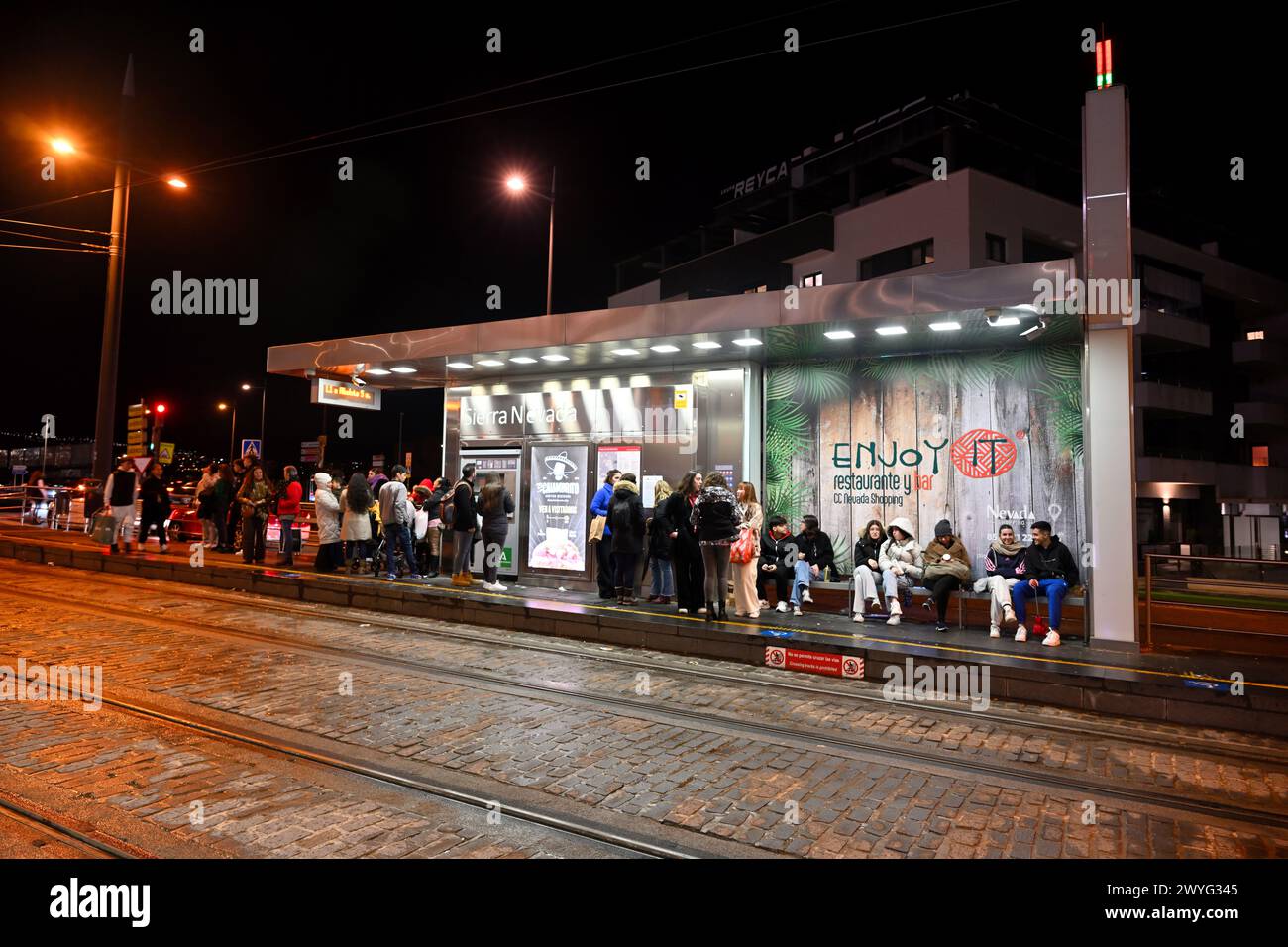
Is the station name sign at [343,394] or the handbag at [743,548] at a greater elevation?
the station name sign at [343,394]

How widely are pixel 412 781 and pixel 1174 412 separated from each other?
40.9 m

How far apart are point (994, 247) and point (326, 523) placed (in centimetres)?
2971

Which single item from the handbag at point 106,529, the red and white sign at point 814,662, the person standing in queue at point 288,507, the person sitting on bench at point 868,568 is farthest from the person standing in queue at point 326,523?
the person sitting on bench at point 868,568

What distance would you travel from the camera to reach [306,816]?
414 cm

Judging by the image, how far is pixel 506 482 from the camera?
567 inches

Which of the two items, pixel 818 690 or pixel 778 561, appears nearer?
pixel 818 690

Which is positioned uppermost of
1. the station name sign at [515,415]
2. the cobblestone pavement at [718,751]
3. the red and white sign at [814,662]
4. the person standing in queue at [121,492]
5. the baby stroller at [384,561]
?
the station name sign at [515,415]

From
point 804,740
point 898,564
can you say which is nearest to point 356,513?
point 898,564

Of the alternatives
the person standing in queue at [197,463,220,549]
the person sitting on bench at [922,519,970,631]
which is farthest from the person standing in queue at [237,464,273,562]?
the person sitting on bench at [922,519,970,631]

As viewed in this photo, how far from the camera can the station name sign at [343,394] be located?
1581 centimetres

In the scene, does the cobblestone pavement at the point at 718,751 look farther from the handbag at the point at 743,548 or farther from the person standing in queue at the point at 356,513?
the person standing in queue at the point at 356,513

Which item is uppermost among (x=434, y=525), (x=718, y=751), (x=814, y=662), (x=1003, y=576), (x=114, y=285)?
(x=114, y=285)

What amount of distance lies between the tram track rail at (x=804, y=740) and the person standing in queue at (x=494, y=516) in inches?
150

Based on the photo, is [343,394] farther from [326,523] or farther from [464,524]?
[464,524]
